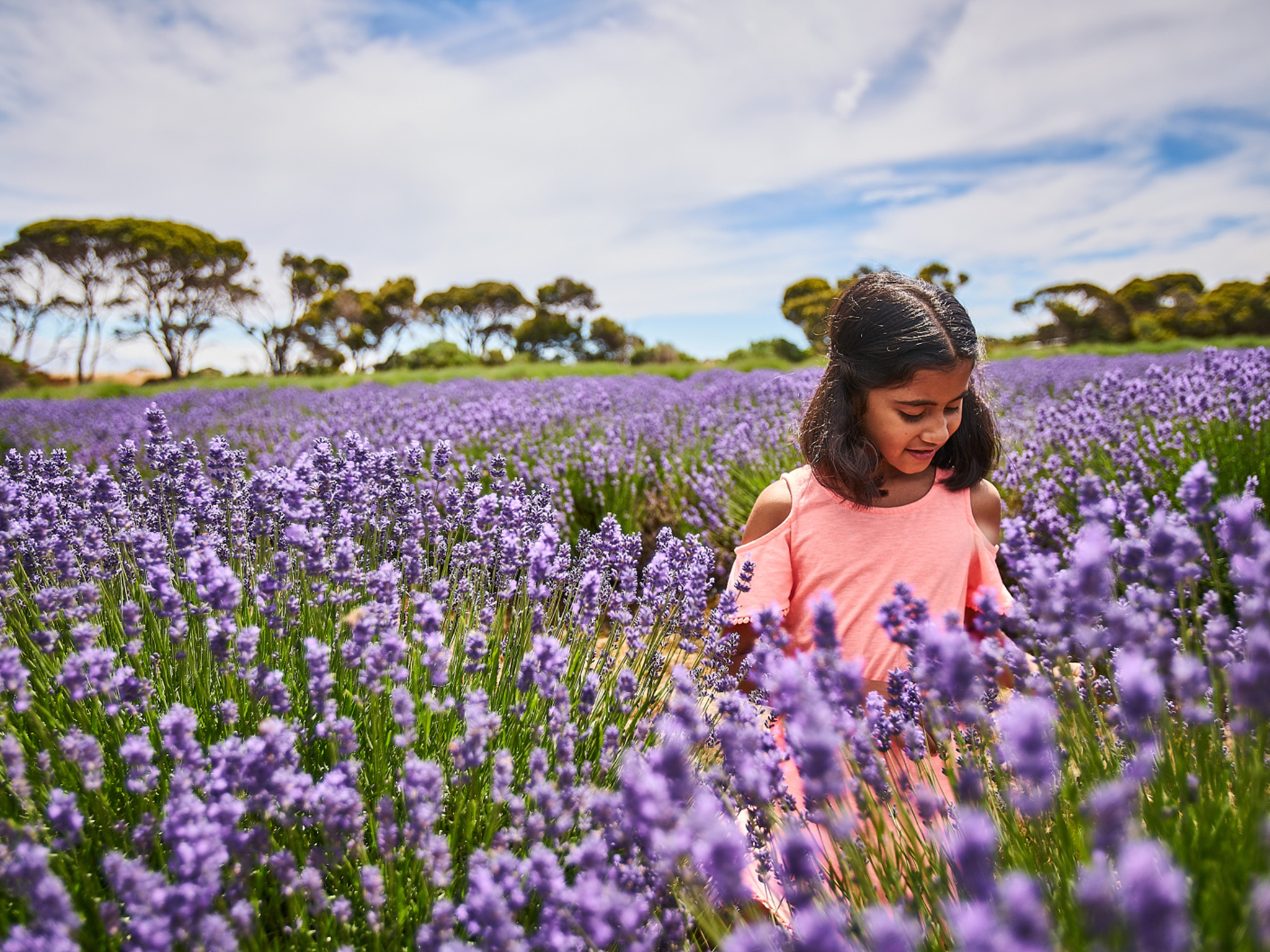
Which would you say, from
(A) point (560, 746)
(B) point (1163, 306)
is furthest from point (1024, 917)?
(B) point (1163, 306)

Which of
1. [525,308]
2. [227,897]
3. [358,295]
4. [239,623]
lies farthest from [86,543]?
[525,308]

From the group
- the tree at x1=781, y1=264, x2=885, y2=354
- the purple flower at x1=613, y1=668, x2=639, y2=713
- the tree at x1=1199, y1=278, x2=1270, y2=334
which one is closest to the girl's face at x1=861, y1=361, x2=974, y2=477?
the purple flower at x1=613, y1=668, x2=639, y2=713

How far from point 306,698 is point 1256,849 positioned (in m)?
1.66

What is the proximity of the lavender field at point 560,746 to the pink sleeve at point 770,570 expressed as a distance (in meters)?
0.23

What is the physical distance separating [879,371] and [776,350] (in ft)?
87.1

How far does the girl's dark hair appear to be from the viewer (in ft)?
6.77

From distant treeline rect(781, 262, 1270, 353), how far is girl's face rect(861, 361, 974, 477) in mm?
27189

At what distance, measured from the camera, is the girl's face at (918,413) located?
2045 mm

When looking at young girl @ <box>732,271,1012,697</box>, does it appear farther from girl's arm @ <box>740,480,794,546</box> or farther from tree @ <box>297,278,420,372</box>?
tree @ <box>297,278,420,372</box>

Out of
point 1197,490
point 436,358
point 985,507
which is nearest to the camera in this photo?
point 1197,490

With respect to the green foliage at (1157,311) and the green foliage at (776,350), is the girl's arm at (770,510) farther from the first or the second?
the green foliage at (1157,311)

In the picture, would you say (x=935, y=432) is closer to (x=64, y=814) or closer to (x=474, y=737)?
(x=474, y=737)

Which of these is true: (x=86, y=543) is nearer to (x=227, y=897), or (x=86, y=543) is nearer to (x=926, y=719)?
(x=227, y=897)

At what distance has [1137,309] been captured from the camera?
Result: 40.0 meters
